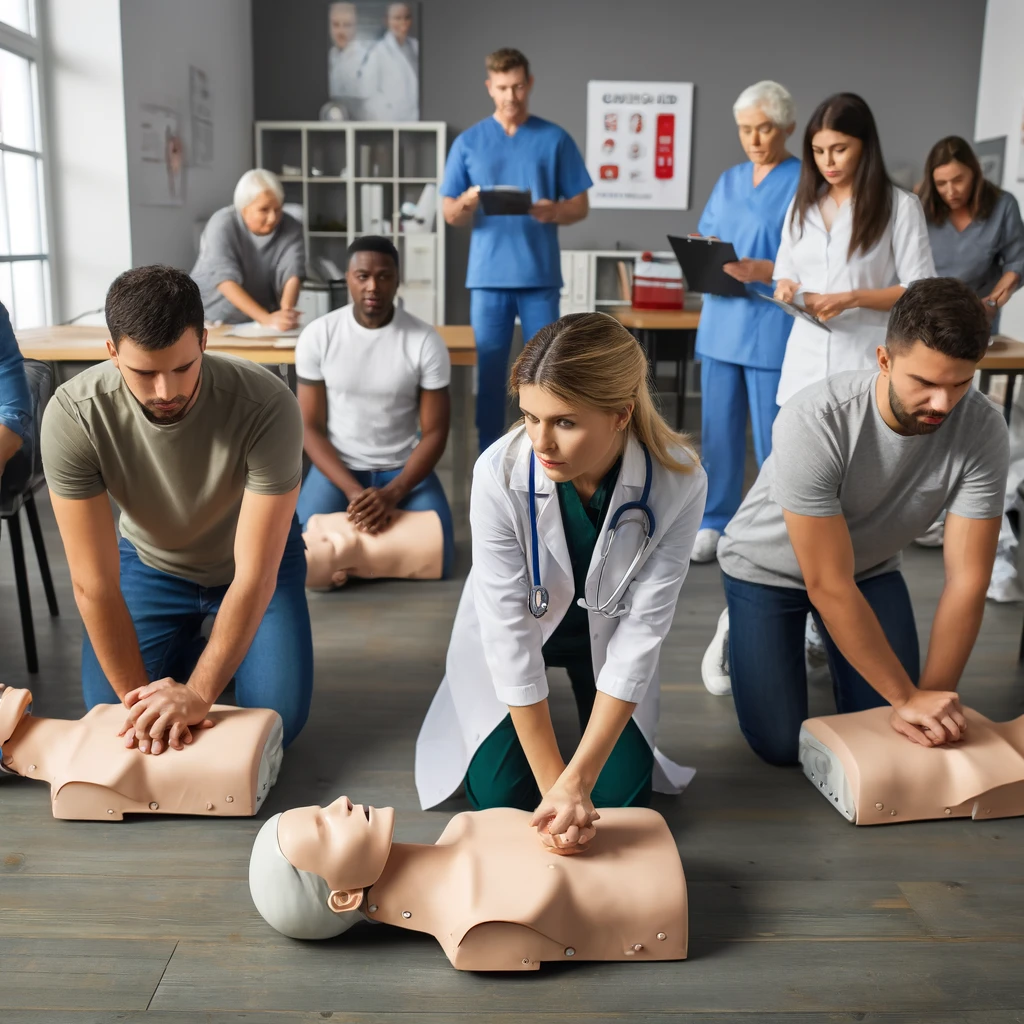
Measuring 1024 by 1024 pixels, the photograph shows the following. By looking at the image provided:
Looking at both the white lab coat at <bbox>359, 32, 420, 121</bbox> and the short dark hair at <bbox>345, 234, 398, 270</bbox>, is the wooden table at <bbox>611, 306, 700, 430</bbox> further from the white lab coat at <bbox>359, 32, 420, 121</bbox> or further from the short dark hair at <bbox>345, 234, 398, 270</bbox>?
the white lab coat at <bbox>359, 32, 420, 121</bbox>

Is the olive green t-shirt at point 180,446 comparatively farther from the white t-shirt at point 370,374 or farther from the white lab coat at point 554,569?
the white t-shirt at point 370,374

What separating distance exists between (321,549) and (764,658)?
1414 millimetres

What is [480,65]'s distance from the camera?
682 centimetres

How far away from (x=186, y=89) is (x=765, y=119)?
3461 mm

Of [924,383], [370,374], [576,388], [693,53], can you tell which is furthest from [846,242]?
[693,53]

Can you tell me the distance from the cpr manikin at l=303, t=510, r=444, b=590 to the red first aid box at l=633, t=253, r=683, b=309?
239cm

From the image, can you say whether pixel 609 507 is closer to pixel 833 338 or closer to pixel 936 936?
pixel 936 936

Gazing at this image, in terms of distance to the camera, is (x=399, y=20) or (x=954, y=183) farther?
(x=399, y=20)

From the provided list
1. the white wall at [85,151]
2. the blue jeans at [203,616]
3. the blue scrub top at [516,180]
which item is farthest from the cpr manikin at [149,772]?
the white wall at [85,151]

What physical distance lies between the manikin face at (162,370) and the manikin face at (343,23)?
5.61 m

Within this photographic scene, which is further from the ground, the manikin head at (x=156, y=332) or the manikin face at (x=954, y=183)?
the manikin face at (x=954, y=183)

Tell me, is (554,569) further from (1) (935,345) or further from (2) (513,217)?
(2) (513,217)

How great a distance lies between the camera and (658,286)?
5152 millimetres

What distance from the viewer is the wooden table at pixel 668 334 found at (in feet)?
15.5
